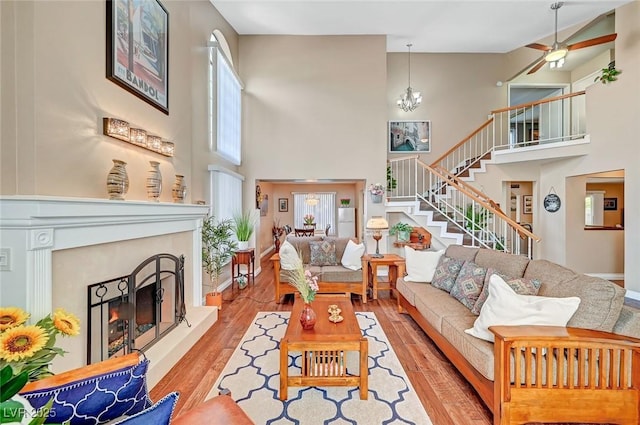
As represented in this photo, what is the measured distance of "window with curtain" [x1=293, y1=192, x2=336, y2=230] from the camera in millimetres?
10711

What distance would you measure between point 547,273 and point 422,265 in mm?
1374

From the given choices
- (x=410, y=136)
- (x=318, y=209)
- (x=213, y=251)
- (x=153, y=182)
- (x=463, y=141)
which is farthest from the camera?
(x=318, y=209)

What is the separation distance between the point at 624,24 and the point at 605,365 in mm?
6283

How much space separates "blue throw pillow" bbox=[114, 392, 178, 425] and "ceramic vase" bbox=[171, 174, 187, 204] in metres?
2.66

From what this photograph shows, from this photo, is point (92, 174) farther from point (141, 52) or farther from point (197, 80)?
point (197, 80)

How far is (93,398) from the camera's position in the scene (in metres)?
0.98

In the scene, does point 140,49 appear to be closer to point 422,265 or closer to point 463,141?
point 422,265

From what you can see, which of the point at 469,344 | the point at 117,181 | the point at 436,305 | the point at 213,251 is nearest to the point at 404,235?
the point at 436,305

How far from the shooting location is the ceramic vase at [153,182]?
2754 millimetres

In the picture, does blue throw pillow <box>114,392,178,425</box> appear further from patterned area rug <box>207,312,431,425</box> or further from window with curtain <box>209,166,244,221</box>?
window with curtain <box>209,166,244,221</box>

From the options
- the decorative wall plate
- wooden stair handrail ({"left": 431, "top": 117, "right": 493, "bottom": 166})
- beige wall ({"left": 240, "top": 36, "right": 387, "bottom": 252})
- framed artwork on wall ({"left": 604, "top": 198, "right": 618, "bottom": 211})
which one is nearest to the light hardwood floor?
beige wall ({"left": 240, "top": 36, "right": 387, "bottom": 252})

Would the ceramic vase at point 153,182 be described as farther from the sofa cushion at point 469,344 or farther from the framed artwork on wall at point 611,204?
the framed artwork on wall at point 611,204

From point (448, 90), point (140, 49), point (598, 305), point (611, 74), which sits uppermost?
point (448, 90)

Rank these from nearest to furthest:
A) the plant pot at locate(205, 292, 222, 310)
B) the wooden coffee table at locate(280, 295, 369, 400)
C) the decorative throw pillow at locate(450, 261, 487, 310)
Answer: the wooden coffee table at locate(280, 295, 369, 400) → the decorative throw pillow at locate(450, 261, 487, 310) → the plant pot at locate(205, 292, 222, 310)
